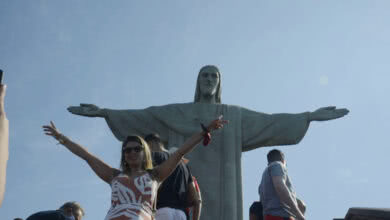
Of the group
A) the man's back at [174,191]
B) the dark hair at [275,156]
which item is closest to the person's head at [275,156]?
the dark hair at [275,156]

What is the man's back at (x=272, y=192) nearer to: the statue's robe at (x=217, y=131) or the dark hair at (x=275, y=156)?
the dark hair at (x=275, y=156)

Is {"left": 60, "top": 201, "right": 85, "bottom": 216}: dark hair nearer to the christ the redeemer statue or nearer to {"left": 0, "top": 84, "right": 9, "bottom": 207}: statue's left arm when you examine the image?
{"left": 0, "top": 84, "right": 9, "bottom": 207}: statue's left arm

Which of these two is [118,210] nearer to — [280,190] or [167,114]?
[280,190]

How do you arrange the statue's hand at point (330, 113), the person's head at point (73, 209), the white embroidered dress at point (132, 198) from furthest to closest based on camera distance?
the statue's hand at point (330, 113) → the person's head at point (73, 209) → the white embroidered dress at point (132, 198)

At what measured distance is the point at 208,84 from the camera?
11.5 m

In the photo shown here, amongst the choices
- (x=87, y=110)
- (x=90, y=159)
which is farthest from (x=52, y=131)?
(x=87, y=110)

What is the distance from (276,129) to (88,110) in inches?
146

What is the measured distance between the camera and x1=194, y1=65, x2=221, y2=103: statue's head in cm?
1146

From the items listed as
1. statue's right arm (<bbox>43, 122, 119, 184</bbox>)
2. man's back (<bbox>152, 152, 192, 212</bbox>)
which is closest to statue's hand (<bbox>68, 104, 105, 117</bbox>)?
man's back (<bbox>152, 152, 192, 212</bbox>)

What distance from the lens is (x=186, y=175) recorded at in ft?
16.9

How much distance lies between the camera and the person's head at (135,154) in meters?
4.39

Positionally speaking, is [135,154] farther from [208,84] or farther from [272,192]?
[208,84]

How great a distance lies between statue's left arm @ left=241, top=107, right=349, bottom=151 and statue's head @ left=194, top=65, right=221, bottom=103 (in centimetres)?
97

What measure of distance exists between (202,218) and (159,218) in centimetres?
513
